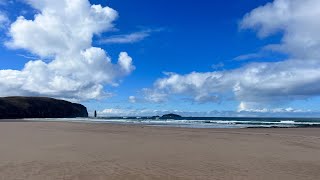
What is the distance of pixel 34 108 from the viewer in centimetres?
17200

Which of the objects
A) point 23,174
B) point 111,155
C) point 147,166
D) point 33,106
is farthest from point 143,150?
point 33,106

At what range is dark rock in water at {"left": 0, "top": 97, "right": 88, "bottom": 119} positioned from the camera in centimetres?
15249

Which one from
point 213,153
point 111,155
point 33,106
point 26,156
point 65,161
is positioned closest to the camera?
point 65,161

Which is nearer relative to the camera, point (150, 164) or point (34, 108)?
point (150, 164)

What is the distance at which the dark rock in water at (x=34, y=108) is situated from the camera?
500 feet

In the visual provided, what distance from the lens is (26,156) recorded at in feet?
48.7

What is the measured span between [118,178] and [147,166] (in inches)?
91.6

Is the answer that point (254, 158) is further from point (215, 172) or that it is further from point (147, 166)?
point (147, 166)

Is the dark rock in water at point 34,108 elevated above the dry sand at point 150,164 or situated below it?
above

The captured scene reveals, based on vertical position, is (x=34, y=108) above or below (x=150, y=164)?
above

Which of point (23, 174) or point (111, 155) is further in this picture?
point (111, 155)

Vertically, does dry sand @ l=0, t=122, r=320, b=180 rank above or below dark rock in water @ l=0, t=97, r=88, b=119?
below

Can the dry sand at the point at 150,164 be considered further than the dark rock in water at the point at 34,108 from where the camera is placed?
No

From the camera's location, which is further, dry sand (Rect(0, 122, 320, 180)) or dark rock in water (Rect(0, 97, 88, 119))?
dark rock in water (Rect(0, 97, 88, 119))
